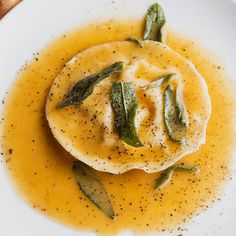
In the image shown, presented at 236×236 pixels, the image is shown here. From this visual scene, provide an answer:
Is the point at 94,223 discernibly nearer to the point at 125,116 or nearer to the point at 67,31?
the point at 125,116

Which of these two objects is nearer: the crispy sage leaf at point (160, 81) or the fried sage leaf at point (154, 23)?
the crispy sage leaf at point (160, 81)

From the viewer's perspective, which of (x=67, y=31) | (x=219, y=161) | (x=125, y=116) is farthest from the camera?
(x=67, y=31)

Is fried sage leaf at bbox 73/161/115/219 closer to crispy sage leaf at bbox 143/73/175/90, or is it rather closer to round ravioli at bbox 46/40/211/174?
round ravioli at bbox 46/40/211/174

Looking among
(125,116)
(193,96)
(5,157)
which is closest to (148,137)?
(125,116)

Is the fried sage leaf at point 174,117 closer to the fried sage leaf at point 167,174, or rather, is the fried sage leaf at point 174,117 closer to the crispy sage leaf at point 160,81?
the crispy sage leaf at point 160,81

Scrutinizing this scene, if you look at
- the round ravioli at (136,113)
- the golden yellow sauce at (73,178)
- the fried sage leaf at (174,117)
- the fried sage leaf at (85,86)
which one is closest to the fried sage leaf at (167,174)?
the golden yellow sauce at (73,178)

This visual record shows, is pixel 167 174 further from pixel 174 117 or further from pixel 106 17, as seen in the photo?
pixel 106 17
